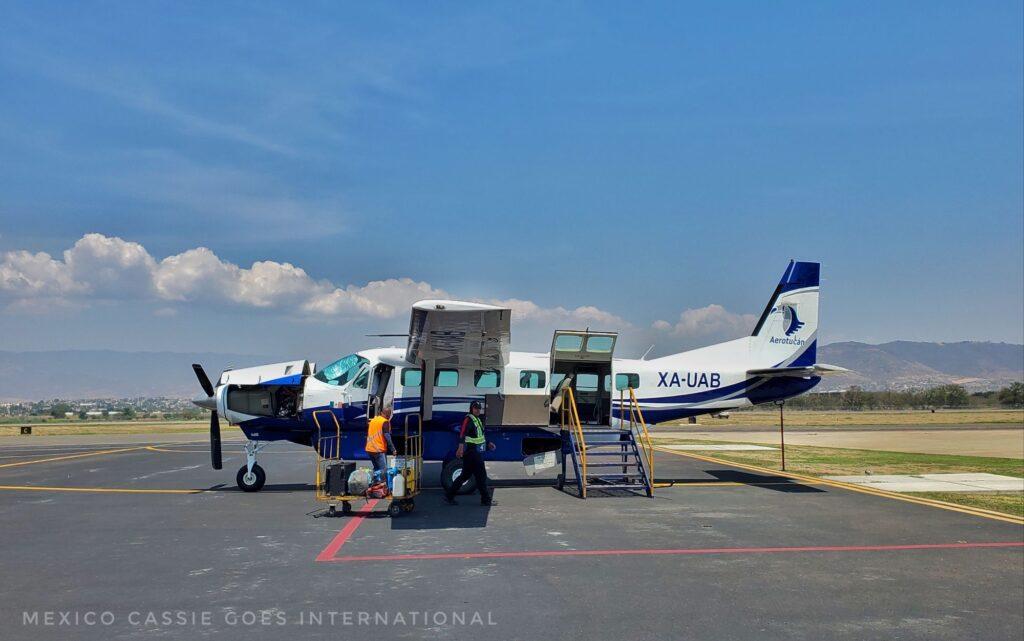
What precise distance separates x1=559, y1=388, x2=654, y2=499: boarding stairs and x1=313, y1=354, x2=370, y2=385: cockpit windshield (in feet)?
16.2

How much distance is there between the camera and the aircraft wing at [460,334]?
11344 mm

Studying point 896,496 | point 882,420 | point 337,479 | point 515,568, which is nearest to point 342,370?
point 337,479

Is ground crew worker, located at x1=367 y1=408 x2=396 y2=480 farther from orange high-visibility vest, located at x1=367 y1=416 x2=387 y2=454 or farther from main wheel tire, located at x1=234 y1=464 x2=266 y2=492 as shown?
main wheel tire, located at x1=234 y1=464 x2=266 y2=492

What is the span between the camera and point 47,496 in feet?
50.4

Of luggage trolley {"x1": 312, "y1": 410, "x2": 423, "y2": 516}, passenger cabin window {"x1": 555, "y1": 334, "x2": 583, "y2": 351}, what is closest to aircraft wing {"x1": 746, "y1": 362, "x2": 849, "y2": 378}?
passenger cabin window {"x1": 555, "y1": 334, "x2": 583, "y2": 351}

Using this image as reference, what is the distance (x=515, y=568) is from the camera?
8797 millimetres

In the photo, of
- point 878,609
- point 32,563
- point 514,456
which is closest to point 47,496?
point 32,563

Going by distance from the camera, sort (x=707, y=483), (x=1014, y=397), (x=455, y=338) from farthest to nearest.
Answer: (x=1014, y=397) < (x=707, y=483) < (x=455, y=338)

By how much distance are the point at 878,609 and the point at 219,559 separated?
801 centimetres

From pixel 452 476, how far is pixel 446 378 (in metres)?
2.40

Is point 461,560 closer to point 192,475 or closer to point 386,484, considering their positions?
point 386,484

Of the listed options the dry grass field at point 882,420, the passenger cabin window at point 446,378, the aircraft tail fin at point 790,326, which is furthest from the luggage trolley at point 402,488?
the dry grass field at point 882,420

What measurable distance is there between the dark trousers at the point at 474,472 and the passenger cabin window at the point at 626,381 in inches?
193

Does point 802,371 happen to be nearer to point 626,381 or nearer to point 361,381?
point 626,381
